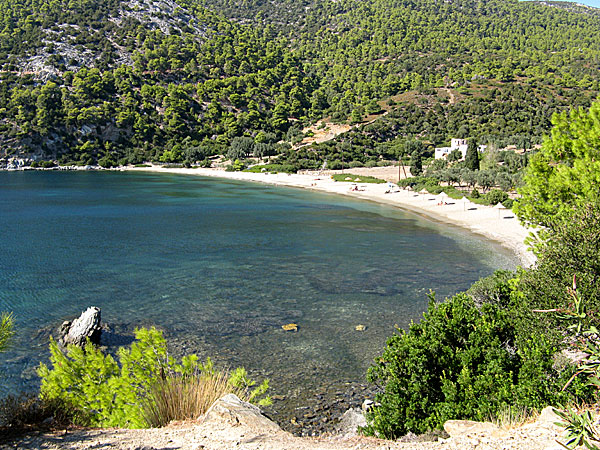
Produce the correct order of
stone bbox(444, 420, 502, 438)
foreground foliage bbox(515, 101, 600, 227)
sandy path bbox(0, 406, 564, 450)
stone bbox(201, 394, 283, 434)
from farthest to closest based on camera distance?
foreground foliage bbox(515, 101, 600, 227), stone bbox(201, 394, 283, 434), stone bbox(444, 420, 502, 438), sandy path bbox(0, 406, 564, 450)

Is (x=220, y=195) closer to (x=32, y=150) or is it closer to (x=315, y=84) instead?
(x=32, y=150)

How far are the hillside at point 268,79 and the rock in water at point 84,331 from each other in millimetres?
78772

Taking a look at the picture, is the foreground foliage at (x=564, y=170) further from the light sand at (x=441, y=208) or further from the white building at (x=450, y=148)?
the white building at (x=450, y=148)

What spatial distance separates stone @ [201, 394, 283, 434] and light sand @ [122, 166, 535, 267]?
11922mm

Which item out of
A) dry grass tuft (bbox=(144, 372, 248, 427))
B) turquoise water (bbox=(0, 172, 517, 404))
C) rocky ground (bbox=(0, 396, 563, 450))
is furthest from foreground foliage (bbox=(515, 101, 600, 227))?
dry grass tuft (bbox=(144, 372, 248, 427))

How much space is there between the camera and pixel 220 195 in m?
60.5

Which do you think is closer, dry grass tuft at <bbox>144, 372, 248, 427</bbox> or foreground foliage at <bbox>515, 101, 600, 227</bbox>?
dry grass tuft at <bbox>144, 372, 248, 427</bbox>

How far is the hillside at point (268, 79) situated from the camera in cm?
10538

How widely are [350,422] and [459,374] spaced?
3.09 m

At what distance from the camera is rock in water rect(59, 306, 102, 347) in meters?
14.2

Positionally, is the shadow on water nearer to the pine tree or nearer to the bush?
the bush

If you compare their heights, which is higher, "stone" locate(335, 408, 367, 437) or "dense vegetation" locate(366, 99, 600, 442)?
"dense vegetation" locate(366, 99, 600, 442)

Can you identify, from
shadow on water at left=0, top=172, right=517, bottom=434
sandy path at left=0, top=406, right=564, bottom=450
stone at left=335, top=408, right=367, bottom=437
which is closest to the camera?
sandy path at left=0, top=406, right=564, bottom=450

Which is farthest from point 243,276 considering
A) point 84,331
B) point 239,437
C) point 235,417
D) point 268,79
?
point 268,79
